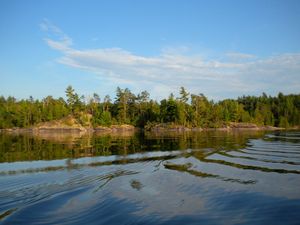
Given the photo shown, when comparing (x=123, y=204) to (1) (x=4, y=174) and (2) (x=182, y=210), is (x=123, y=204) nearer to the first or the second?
(2) (x=182, y=210)

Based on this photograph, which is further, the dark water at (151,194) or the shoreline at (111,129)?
the shoreline at (111,129)

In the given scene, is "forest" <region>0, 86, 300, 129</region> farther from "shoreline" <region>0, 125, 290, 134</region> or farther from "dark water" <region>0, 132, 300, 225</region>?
"dark water" <region>0, 132, 300, 225</region>

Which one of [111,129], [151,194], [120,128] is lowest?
[151,194]

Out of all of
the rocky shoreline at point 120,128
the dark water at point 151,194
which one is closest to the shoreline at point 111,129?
the rocky shoreline at point 120,128

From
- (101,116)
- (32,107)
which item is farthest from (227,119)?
(32,107)

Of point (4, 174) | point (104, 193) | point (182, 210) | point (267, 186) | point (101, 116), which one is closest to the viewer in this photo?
point (182, 210)

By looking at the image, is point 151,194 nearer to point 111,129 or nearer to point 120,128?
point 111,129

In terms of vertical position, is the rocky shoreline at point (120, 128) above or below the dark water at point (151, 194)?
above

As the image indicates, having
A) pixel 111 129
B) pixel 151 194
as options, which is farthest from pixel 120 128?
pixel 151 194

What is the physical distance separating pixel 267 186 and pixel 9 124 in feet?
579

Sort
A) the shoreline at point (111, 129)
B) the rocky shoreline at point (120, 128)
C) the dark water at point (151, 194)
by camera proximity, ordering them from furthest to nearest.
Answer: the rocky shoreline at point (120, 128) < the shoreline at point (111, 129) < the dark water at point (151, 194)

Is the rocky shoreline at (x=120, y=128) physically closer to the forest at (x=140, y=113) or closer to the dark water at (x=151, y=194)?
the forest at (x=140, y=113)

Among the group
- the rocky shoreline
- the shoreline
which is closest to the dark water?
the shoreline

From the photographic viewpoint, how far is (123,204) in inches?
614
